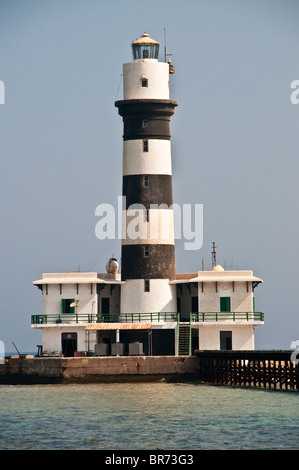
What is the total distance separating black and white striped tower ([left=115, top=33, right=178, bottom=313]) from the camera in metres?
79.1

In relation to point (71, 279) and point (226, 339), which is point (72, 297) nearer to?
point (71, 279)

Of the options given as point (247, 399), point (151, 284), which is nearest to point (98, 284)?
point (151, 284)

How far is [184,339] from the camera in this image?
77.5m

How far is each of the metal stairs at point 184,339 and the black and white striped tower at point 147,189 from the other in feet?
7.67

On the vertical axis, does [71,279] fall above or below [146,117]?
below

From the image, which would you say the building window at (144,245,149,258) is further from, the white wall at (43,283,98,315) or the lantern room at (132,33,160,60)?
the lantern room at (132,33,160,60)

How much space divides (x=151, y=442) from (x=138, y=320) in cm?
2916

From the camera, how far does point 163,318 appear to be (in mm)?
78938

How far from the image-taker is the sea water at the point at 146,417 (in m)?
50.0

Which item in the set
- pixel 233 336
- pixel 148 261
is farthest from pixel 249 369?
pixel 148 261

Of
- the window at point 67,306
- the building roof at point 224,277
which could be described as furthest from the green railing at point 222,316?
the window at point 67,306

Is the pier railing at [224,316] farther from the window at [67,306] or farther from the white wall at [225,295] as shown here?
the window at [67,306]

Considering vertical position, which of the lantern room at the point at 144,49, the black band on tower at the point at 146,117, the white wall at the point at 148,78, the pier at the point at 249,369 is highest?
the lantern room at the point at 144,49

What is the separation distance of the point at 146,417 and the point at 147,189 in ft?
80.6
